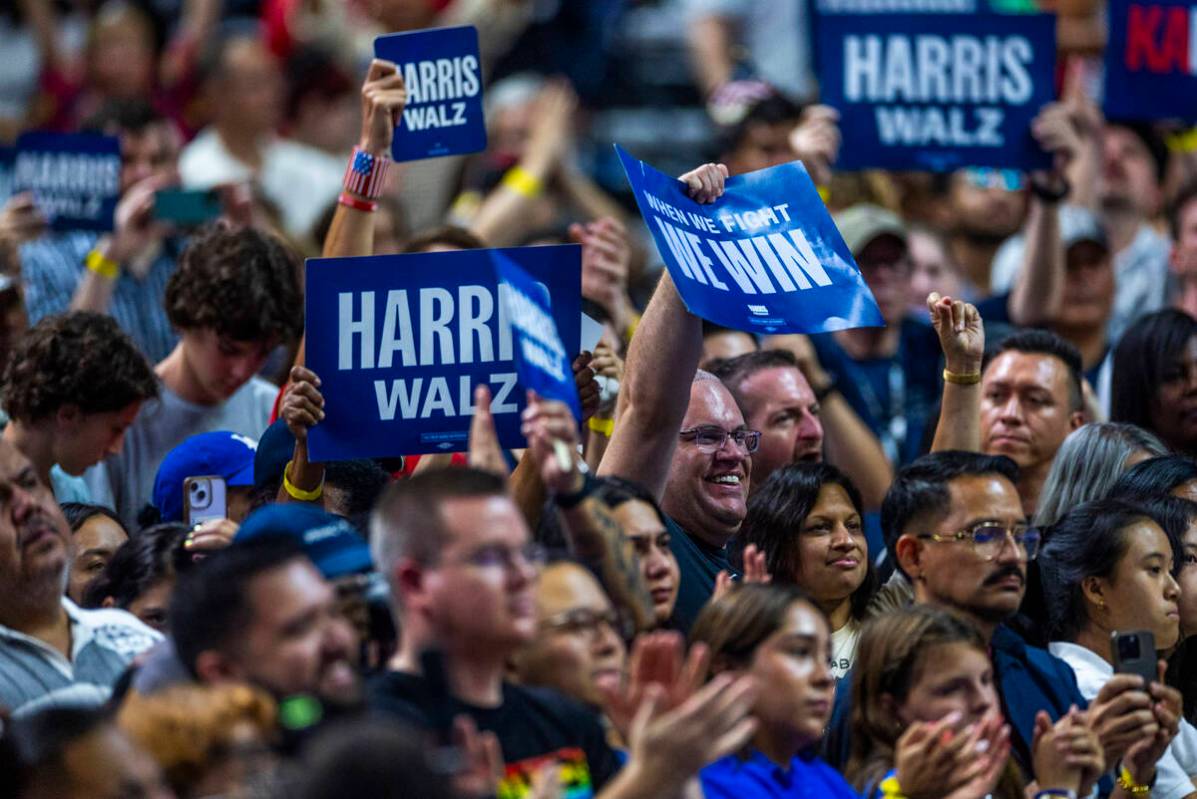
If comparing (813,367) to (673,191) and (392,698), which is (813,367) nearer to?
(673,191)

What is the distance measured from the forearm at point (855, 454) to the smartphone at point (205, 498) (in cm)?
256

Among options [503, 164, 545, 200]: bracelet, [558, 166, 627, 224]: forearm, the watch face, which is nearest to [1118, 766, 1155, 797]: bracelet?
the watch face

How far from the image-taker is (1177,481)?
6.40 m

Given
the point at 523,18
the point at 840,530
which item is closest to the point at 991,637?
the point at 840,530

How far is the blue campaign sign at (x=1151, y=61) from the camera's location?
349 inches

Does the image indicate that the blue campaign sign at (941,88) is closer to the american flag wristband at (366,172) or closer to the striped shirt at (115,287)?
the american flag wristband at (366,172)

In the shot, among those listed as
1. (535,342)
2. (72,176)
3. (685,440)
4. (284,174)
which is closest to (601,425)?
(685,440)

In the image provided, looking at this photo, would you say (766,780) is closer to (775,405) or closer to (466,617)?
(466,617)

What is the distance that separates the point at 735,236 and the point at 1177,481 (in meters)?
1.72

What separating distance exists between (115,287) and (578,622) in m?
4.05

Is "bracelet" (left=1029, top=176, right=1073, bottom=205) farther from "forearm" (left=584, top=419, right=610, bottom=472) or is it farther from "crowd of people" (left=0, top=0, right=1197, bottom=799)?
"forearm" (left=584, top=419, right=610, bottom=472)

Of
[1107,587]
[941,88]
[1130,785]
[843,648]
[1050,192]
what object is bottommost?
[1130,785]

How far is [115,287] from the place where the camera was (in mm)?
7812

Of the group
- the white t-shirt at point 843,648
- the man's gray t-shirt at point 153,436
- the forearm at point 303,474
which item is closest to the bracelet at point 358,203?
the man's gray t-shirt at point 153,436
